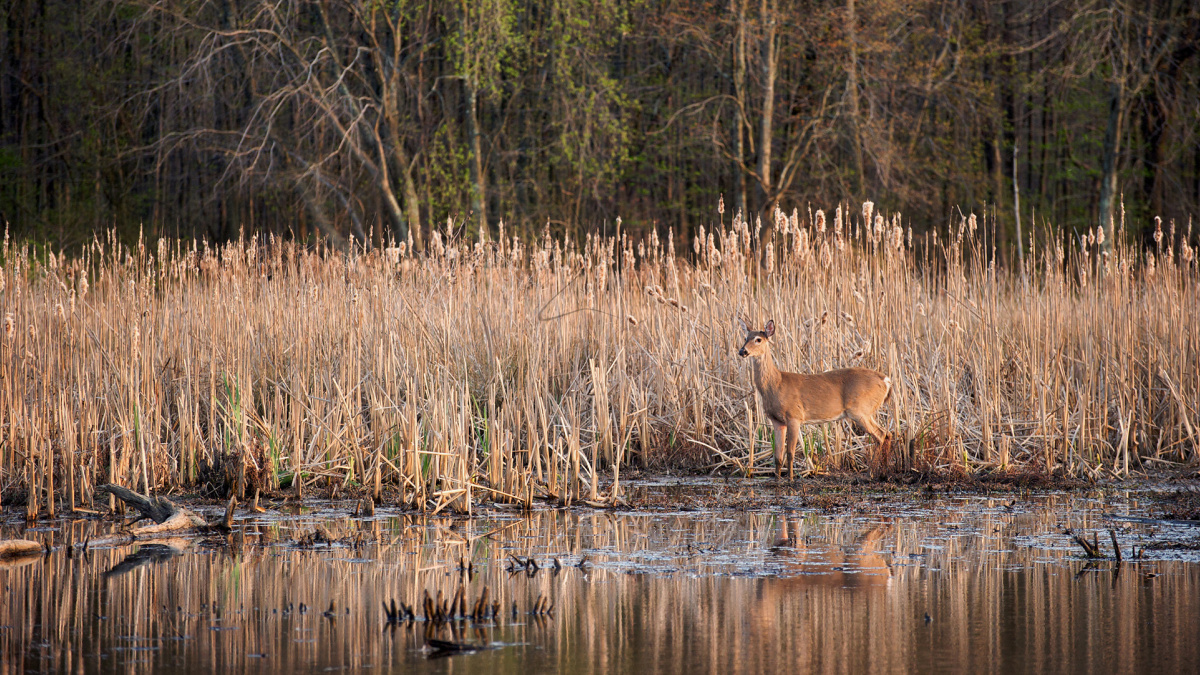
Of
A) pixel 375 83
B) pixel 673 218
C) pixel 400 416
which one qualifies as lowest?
pixel 400 416

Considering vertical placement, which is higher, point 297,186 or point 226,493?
point 297,186

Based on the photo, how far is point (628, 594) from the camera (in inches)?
177

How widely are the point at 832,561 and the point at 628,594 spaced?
0.98 m

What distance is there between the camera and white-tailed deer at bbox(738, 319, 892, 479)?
24.2 ft

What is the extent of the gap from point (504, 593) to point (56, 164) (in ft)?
91.8

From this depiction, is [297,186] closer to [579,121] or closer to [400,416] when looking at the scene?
[579,121]

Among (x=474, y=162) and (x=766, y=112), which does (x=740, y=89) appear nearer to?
(x=766, y=112)

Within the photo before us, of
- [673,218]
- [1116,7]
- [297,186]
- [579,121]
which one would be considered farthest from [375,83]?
[1116,7]

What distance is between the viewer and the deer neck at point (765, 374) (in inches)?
295

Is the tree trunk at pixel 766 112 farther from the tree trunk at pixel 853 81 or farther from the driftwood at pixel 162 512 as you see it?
the driftwood at pixel 162 512

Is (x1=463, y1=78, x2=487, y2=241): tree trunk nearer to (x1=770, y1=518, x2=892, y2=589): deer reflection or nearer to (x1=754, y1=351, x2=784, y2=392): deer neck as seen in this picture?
(x1=754, y1=351, x2=784, y2=392): deer neck

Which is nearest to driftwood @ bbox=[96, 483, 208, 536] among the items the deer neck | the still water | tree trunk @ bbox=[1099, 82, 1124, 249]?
the still water

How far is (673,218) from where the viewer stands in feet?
91.2

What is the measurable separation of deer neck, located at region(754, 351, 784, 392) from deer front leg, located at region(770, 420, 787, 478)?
24cm
